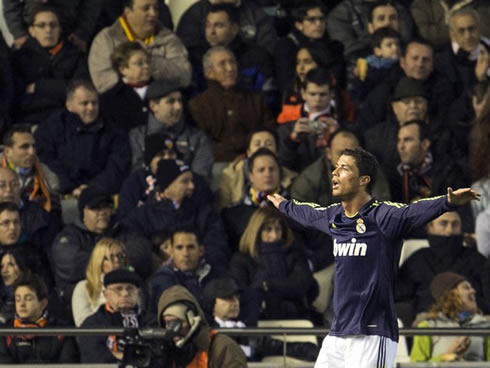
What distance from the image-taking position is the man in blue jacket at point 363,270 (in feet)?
29.4

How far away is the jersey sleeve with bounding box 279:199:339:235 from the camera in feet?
30.5

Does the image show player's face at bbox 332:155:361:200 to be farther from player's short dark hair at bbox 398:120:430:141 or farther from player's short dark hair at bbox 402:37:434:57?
player's short dark hair at bbox 402:37:434:57

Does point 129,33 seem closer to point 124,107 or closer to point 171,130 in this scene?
point 124,107

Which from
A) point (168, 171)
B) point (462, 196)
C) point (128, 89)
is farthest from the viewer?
point (128, 89)

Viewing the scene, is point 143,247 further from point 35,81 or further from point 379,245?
point 379,245

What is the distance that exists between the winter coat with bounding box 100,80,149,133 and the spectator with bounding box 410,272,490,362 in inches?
135

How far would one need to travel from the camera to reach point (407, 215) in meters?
8.79

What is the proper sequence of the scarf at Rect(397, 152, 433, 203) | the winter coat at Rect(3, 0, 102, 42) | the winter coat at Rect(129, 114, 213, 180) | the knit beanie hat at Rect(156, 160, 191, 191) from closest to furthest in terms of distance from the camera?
1. the knit beanie hat at Rect(156, 160, 191, 191)
2. the scarf at Rect(397, 152, 433, 203)
3. the winter coat at Rect(129, 114, 213, 180)
4. the winter coat at Rect(3, 0, 102, 42)

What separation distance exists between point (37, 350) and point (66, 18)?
4514 millimetres

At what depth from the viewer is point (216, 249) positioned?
13.1 metres

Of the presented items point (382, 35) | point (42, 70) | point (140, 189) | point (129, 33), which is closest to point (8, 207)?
point (140, 189)

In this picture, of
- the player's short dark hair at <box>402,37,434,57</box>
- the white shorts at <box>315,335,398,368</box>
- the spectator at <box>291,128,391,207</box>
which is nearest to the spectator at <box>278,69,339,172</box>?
the spectator at <box>291,128,391,207</box>

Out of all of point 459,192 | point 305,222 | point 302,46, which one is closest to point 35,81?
point 302,46

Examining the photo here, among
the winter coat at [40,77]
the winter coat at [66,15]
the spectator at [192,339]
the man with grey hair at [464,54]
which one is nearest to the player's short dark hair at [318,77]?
the man with grey hair at [464,54]
